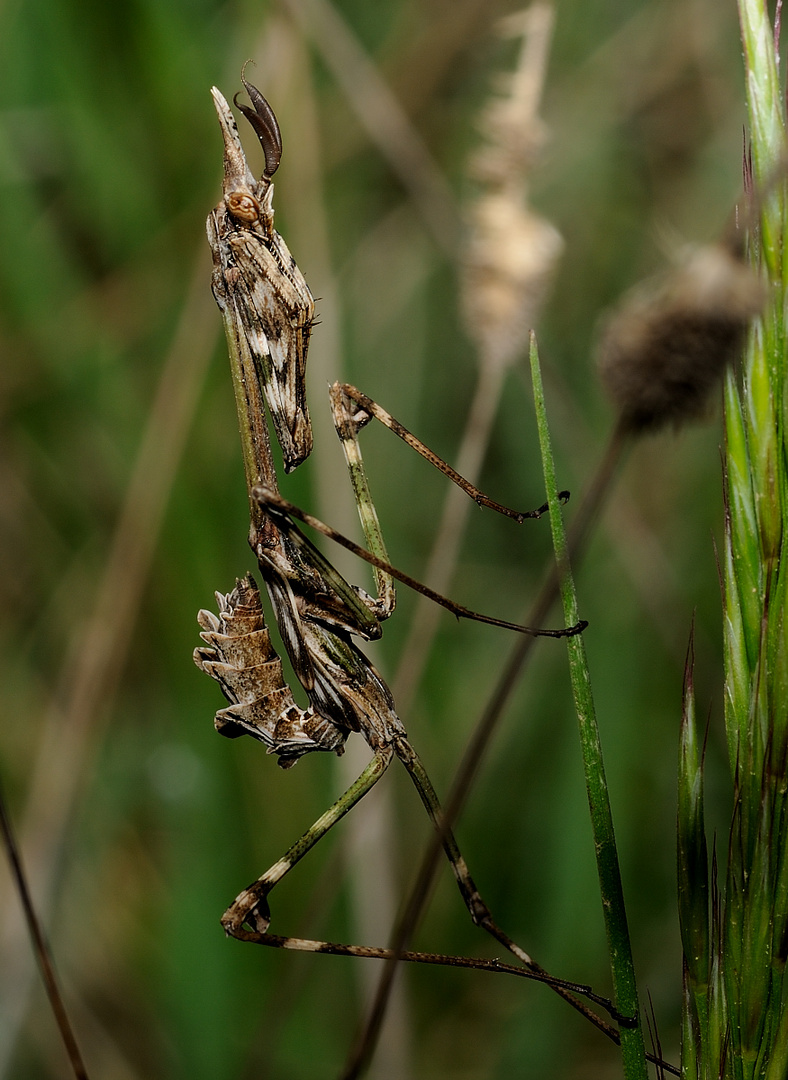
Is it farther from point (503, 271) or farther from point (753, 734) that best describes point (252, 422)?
point (753, 734)

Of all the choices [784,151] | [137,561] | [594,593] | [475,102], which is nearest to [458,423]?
[594,593]

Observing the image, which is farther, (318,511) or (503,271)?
(318,511)

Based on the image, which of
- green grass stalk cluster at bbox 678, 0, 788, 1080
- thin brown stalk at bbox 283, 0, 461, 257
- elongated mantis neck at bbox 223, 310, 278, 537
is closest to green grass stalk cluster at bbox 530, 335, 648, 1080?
green grass stalk cluster at bbox 678, 0, 788, 1080

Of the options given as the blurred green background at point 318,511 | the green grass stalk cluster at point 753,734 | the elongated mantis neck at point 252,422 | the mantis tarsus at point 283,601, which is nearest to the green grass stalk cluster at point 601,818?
the green grass stalk cluster at point 753,734

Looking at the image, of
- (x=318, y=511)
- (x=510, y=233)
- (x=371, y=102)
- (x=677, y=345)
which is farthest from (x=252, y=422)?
(x=677, y=345)

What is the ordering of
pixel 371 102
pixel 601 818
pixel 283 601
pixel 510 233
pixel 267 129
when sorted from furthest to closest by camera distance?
pixel 371 102 < pixel 283 601 < pixel 510 233 < pixel 267 129 < pixel 601 818
